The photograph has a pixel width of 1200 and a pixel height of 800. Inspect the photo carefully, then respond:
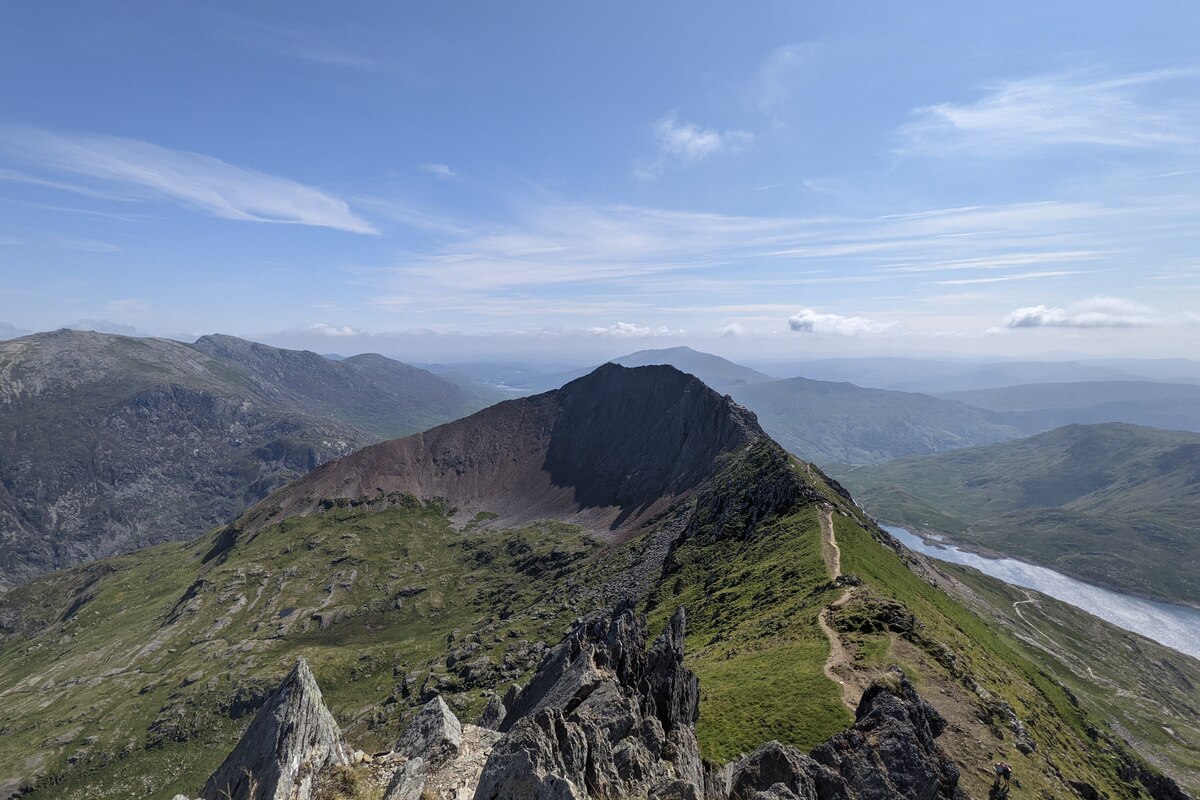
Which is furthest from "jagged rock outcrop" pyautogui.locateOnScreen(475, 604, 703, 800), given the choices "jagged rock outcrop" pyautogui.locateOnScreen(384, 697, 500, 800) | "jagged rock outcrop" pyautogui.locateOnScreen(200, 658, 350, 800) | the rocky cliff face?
"jagged rock outcrop" pyautogui.locateOnScreen(200, 658, 350, 800)

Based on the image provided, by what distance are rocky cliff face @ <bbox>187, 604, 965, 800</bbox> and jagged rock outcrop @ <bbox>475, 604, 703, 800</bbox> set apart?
0.07 meters

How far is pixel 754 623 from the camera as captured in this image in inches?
2859

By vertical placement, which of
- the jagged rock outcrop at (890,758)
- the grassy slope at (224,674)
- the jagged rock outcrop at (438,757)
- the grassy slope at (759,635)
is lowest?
the grassy slope at (224,674)

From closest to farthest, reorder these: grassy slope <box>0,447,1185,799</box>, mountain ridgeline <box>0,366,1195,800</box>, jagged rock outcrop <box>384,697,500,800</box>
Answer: jagged rock outcrop <box>384,697,500,800</box>
mountain ridgeline <box>0,366,1195,800</box>
grassy slope <box>0,447,1185,799</box>

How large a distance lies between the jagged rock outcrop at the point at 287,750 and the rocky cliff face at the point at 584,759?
0.06 m

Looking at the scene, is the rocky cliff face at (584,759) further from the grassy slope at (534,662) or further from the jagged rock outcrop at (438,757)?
the grassy slope at (534,662)

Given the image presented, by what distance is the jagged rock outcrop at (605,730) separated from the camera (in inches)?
827

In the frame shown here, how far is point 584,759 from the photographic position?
931 inches

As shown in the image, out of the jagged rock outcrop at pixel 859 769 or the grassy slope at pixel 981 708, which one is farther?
the grassy slope at pixel 981 708

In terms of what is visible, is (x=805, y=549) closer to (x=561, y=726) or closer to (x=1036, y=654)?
(x=561, y=726)

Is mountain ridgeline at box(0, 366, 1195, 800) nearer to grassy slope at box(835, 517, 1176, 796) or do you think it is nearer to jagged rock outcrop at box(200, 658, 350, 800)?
jagged rock outcrop at box(200, 658, 350, 800)

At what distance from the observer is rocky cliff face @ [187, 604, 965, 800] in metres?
22.1

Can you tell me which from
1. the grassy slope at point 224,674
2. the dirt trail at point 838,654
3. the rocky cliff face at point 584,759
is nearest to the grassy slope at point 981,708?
the dirt trail at point 838,654

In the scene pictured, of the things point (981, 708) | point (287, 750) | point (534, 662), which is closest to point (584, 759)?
point (287, 750)
